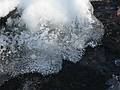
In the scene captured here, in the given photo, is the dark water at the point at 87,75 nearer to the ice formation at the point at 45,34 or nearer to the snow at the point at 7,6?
the ice formation at the point at 45,34

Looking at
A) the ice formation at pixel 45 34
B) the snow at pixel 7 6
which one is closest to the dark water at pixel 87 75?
the ice formation at pixel 45 34

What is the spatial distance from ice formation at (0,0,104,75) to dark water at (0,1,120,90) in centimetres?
8

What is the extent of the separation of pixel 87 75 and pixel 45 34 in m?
0.74

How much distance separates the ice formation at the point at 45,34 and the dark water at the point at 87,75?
8cm

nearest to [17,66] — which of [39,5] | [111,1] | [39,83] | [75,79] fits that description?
[39,83]

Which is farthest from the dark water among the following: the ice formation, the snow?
the snow

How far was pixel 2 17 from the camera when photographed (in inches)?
147

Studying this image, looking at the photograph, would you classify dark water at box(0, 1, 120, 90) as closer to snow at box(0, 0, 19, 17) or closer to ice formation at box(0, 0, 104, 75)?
ice formation at box(0, 0, 104, 75)

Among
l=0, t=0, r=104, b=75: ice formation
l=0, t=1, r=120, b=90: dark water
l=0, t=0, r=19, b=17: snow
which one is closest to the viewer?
l=0, t=1, r=120, b=90: dark water

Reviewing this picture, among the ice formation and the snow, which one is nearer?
the ice formation

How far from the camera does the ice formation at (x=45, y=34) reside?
3.30 m

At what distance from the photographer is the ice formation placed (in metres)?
3.30

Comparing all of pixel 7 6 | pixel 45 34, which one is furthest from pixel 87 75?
pixel 7 6

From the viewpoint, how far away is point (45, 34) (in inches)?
138
